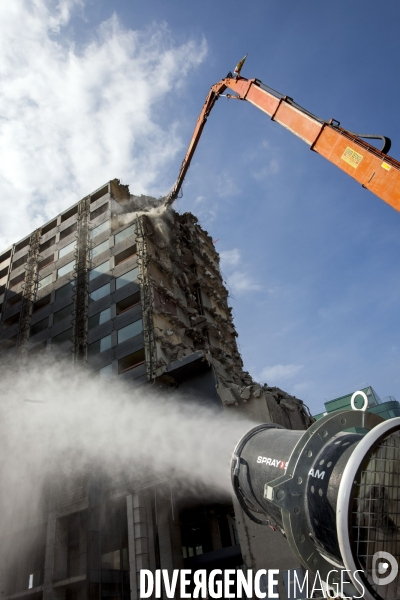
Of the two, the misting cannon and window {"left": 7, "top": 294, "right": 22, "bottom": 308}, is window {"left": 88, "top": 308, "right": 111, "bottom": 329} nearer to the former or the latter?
window {"left": 7, "top": 294, "right": 22, "bottom": 308}

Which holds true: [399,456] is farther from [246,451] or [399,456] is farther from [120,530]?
[120,530]

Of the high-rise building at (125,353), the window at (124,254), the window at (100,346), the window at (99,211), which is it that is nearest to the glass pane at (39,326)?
Result: the high-rise building at (125,353)

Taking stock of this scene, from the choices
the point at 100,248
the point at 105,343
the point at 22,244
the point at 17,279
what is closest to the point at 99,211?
the point at 100,248

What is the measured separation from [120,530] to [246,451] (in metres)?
22.3

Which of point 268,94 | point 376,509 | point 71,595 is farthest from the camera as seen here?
point 71,595

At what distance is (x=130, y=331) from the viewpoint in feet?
91.6

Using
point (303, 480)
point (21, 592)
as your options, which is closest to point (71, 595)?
point (21, 592)

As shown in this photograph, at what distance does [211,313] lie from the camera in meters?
37.9

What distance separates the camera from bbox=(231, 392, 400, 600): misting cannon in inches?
106

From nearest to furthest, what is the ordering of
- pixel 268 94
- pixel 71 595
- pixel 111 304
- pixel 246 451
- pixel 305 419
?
pixel 246 451 → pixel 268 94 → pixel 71 595 → pixel 305 419 → pixel 111 304

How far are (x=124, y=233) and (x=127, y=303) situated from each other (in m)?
6.77

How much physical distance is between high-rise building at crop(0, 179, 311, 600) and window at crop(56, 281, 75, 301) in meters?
0.13

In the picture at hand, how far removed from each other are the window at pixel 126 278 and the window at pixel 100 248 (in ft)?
14.0

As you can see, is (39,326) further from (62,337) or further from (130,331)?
(130,331)
